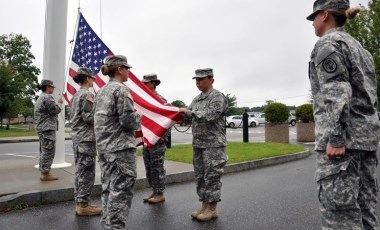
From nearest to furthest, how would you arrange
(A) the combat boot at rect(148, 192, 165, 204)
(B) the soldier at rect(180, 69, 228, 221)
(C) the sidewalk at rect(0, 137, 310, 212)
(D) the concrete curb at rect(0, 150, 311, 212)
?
(B) the soldier at rect(180, 69, 228, 221) < (D) the concrete curb at rect(0, 150, 311, 212) < (C) the sidewalk at rect(0, 137, 310, 212) < (A) the combat boot at rect(148, 192, 165, 204)

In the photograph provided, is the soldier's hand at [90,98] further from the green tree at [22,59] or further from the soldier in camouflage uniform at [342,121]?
the green tree at [22,59]

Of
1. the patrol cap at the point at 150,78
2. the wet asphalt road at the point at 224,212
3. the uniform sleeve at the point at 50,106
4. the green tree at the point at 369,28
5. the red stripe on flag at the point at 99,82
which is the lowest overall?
the wet asphalt road at the point at 224,212

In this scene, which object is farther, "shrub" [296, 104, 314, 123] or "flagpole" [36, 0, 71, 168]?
"shrub" [296, 104, 314, 123]

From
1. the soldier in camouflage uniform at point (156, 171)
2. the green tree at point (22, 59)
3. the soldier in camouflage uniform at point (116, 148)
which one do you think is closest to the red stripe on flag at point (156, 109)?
the soldier in camouflage uniform at point (156, 171)

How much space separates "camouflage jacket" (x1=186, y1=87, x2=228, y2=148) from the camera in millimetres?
4691

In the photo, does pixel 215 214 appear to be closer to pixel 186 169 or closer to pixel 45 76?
pixel 186 169

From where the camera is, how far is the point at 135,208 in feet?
17.4

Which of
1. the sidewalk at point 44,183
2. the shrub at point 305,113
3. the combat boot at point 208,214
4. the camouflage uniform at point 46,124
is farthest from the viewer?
the shrub at point 305,113

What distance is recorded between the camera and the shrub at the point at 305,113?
54.4 feet

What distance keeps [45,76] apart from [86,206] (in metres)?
4.36

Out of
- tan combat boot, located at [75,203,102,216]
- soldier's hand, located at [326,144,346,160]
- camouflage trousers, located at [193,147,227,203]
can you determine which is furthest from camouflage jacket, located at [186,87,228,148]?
soldier's hand, located at [326,144,346,160]

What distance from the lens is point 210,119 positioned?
15.3 feet

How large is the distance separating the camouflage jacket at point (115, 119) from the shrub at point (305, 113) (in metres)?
14.2

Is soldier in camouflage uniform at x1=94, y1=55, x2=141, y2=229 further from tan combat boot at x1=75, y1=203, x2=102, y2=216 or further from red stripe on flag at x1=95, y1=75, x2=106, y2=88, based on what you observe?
red stripe on flag at x1=95, y1=75, x2=106, y2=88
